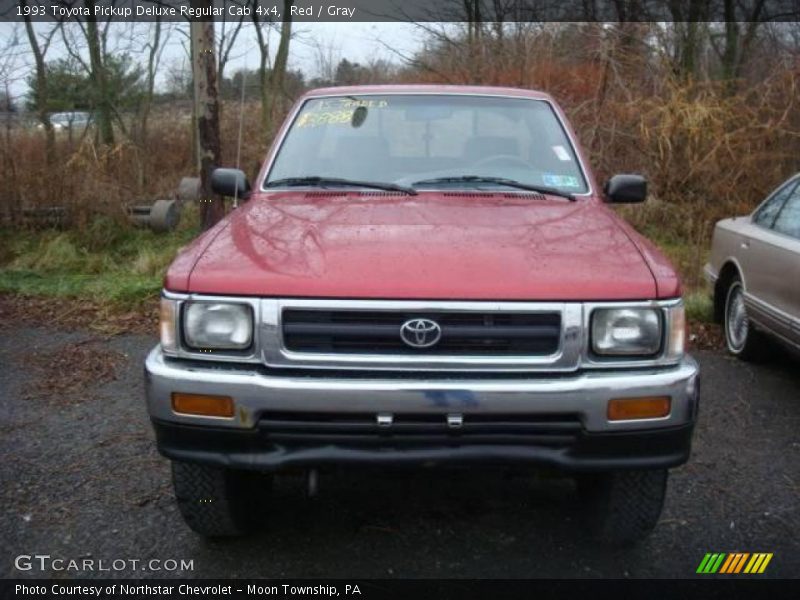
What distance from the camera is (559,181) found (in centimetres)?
357

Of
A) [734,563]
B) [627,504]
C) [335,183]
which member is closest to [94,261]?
[335,183]

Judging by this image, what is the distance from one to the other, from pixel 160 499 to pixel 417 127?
7.20 feet

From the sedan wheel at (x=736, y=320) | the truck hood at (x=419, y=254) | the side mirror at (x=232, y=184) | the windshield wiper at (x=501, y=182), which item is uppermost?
the windshield wiper at (x=501, y=182)

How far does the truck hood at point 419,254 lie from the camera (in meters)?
2.37

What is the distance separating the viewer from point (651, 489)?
274 centimetres

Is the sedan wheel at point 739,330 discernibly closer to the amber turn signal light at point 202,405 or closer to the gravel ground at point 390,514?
the gravel ground at point 390,514

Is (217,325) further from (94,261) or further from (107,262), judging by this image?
(94,261)

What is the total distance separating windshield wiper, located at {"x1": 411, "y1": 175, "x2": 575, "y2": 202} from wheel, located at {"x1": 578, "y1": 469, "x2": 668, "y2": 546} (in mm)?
1301

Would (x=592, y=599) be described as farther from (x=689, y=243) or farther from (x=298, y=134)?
(x=689, y=243)

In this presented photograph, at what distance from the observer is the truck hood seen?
2.37 m

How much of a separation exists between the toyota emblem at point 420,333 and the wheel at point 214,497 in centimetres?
84

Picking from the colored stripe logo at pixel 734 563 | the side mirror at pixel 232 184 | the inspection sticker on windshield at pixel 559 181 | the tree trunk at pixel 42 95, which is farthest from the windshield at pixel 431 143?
the tree trunk at pixel 42 95

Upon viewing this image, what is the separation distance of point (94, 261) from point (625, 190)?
6687 millimetres

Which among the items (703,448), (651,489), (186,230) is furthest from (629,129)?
(651,489)
